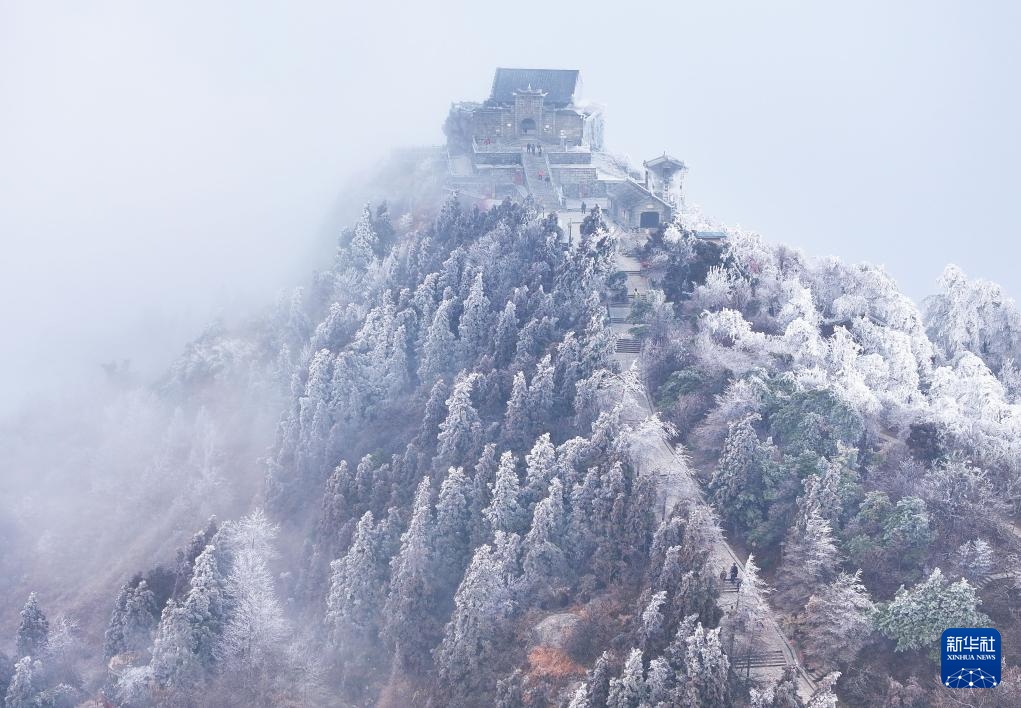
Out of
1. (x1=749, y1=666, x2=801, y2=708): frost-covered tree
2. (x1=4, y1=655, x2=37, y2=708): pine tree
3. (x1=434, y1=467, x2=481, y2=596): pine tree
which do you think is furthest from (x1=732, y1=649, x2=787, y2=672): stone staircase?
(x1=4, y1=655, x2=37, y2=708): pine tree

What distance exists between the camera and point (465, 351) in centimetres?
6362

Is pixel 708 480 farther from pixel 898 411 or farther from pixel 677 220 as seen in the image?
pixel 677 220

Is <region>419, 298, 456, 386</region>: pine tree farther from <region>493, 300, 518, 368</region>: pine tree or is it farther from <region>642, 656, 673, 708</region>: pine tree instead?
<region>642, 656, 673, 708</region>: pine tree

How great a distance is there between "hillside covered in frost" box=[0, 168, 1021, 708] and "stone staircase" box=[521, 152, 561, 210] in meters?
6.70

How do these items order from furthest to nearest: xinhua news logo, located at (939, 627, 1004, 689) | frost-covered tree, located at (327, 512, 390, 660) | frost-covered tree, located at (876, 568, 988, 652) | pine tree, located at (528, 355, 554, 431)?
1. pine tree, located at (528, 355, 554, 431)
2. frost-covered tree, located at (327, 512, 390, 660)
3. frost-covered tree, located at (876, 568, 988, 652)
4. xinhua news logo, located at (939, 627, 1004, 689)

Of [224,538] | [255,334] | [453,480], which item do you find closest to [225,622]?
[224,538]

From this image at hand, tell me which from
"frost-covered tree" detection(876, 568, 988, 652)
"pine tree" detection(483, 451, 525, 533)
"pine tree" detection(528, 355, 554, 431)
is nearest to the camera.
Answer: "frost-covered tree" detection(876, 568, 988, 652)

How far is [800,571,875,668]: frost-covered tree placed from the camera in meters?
34.1

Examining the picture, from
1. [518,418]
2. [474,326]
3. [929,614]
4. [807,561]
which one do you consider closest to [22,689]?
[518,418]

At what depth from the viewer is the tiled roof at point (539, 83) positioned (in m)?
97.6

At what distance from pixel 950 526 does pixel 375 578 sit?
31.0 m

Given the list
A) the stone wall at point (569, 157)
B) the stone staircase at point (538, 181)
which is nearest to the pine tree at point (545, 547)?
the stone staircase at point (538, 181)

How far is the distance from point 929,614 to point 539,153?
70659 mm

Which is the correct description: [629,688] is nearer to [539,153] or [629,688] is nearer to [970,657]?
[970,657]
